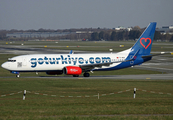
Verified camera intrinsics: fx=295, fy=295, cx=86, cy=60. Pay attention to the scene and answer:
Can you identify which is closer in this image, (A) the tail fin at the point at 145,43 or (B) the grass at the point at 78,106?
(B) the grass at the point at 78,106

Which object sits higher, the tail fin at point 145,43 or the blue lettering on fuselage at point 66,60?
the tail fin at point 145,43

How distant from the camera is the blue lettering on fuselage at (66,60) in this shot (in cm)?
4750

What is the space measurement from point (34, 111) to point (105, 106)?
227 inches

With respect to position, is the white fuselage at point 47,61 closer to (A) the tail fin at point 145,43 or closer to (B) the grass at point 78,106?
(A) the tail fin at point 145,43

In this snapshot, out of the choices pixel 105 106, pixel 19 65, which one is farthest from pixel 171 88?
pixel 19 65

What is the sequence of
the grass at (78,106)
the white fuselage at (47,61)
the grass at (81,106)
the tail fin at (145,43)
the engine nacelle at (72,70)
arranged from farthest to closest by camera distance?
the tail fin at (145,43)
the engine nacelle at (72,70)
the white fuselage at (47,61)
the grass at (78,106)
the grass at (81,106)

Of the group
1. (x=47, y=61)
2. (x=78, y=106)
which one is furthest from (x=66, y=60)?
(x=78, y=106)

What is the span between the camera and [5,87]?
35.4m

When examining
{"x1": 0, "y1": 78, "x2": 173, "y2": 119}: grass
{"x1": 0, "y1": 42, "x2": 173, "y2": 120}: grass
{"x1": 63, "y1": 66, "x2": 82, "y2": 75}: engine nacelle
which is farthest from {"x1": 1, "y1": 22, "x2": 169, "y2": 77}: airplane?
{"x1": 0, "y1": 78, "x2": 173, "y2": 119}: grass

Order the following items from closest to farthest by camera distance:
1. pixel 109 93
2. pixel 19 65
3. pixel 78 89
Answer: pixel 109 93, pixel 78 89, pixel 19 65

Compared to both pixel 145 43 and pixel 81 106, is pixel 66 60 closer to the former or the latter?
pixel 145 43

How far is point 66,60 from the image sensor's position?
1913 inches

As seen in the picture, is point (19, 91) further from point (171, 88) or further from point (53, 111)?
point (171, 88)

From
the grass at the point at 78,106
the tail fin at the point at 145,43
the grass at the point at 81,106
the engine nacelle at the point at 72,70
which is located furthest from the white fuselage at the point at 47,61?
the grass at the point at 78,106
